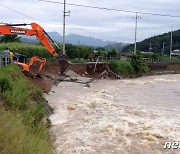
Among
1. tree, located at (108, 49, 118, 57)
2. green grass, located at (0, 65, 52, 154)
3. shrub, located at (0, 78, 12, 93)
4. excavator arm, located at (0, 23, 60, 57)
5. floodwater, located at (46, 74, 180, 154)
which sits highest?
excavator arm, located at (0, 23, 60, 57)

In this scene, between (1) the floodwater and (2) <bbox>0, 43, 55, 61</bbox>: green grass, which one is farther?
(2) <bbox>0, 43, 55, 61</bbox>: green grass

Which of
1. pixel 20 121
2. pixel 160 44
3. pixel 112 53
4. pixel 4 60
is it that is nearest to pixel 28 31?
pixel 4 60

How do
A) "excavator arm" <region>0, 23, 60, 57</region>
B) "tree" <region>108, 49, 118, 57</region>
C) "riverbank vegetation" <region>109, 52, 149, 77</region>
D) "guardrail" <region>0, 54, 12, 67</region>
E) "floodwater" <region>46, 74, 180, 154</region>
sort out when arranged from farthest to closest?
"tree" <region>108, 49, 118, 57</region> → "riverbank vegetation" <region>109, 52, 149, 77</region> → "excavator arm" <region>0, 23, 60, 57</region> → "guardrail" <region>0, 54, 12, 67</region> → "floodwater" <region>46, 74, 180, 154</region>

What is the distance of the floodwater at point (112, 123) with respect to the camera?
11.3 m

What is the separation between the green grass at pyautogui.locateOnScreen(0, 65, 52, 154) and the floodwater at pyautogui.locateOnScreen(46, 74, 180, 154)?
3.75ft

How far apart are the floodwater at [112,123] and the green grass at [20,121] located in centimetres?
114

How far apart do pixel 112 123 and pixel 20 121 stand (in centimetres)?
646

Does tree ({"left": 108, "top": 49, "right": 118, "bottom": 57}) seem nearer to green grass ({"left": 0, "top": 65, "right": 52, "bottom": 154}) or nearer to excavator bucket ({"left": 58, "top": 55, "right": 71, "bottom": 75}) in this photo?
excavator bucket ({"left": 58, "top": 55, "right": 71, "bottom": 75})

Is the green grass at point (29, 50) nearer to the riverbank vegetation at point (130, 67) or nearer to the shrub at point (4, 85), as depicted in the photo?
the riverbank vegetation at point (130, 67)

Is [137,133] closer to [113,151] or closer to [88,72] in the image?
[113,151]

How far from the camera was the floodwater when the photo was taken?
11.3m

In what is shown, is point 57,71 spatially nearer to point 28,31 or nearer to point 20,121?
point 28,31

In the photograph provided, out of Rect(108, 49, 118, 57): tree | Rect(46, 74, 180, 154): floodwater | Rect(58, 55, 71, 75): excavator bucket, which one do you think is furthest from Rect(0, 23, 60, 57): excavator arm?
Rect(108, 49, 118, 57): tree

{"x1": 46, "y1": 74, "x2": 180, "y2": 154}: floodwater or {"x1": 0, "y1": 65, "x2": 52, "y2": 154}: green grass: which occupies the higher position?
{"x1": 0, "y1": 65, "x2": 52, "y2": 154}: green grass
